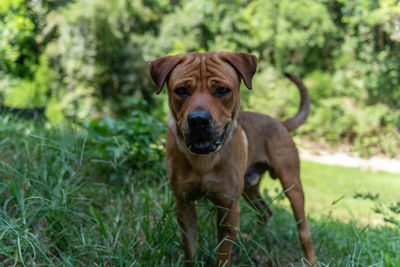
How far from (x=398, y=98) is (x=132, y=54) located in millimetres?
12345

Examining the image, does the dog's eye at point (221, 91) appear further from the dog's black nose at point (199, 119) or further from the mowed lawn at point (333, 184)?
the mowed lawn at point (333, 184)

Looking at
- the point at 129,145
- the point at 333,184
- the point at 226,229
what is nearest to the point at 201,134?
the point at 226,229

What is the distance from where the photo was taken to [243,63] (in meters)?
2.37

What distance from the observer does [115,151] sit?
10.9 feet

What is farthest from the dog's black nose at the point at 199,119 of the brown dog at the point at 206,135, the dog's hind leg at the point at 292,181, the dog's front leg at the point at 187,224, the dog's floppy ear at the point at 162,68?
the dog's hind leg at the point at 292,181

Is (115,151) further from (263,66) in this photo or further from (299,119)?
(263,66)

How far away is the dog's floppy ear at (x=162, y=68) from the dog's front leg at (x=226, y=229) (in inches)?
40.4

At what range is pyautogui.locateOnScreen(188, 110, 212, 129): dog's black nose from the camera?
1933mm

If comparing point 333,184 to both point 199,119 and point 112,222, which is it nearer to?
point 112,222

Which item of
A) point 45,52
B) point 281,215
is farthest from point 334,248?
point 45,52

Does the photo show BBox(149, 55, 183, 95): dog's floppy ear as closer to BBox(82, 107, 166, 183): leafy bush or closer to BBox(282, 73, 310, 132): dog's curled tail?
BBox(82, 107, 166, 183): leafy bush

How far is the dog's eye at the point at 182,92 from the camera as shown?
2203 mm

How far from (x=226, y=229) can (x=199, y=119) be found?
95 cm

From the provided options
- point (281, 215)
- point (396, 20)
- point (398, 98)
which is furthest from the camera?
point (396, 20)
